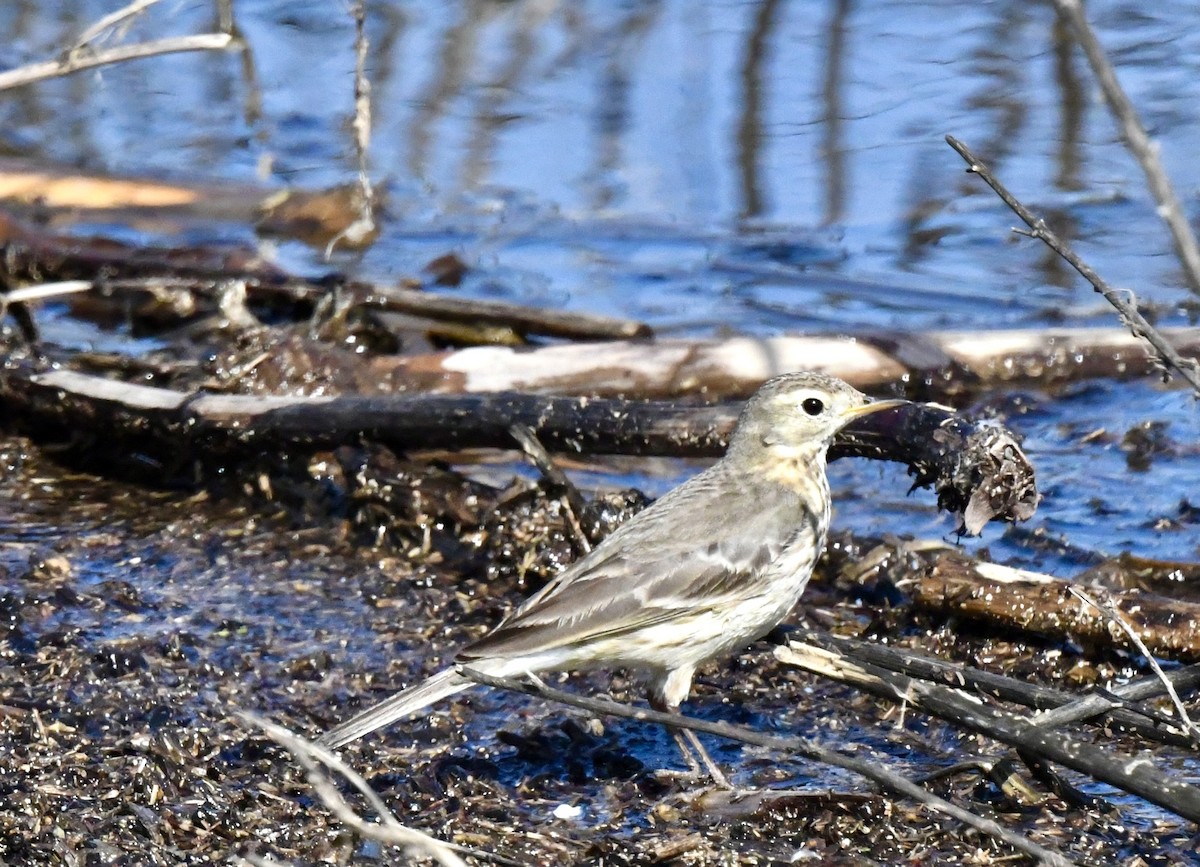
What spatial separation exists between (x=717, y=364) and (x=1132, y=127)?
5.81m

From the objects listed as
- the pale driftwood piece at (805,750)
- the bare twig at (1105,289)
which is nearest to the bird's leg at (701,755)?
the pale driftwood piece at (805,750)

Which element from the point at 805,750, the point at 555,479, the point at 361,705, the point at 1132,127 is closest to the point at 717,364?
the point at 555,479

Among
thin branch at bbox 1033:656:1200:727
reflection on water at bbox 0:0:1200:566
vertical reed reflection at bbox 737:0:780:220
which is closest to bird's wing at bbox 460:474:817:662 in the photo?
thin branch at bbox 1033:656:1200:727

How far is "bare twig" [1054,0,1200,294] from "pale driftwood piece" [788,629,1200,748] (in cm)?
205

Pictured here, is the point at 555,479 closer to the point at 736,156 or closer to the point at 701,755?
the point at 701,755

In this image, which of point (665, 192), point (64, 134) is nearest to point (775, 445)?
point (665, 192)

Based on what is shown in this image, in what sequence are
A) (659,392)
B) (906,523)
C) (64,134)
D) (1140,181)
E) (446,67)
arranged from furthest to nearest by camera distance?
(446,67)
(64,134)
(1140,181)
(659,392)
(906,523)

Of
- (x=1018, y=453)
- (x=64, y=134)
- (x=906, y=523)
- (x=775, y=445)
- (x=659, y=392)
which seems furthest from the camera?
(x=64, y=134)

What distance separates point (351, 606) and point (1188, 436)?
4.78m

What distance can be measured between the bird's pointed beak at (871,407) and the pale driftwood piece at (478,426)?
10cm

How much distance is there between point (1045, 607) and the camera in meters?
6.45

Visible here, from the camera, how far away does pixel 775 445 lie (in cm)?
667

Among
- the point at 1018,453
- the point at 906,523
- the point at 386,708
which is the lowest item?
the point at 906,523

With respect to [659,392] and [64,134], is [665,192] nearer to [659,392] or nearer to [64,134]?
[659,392]
